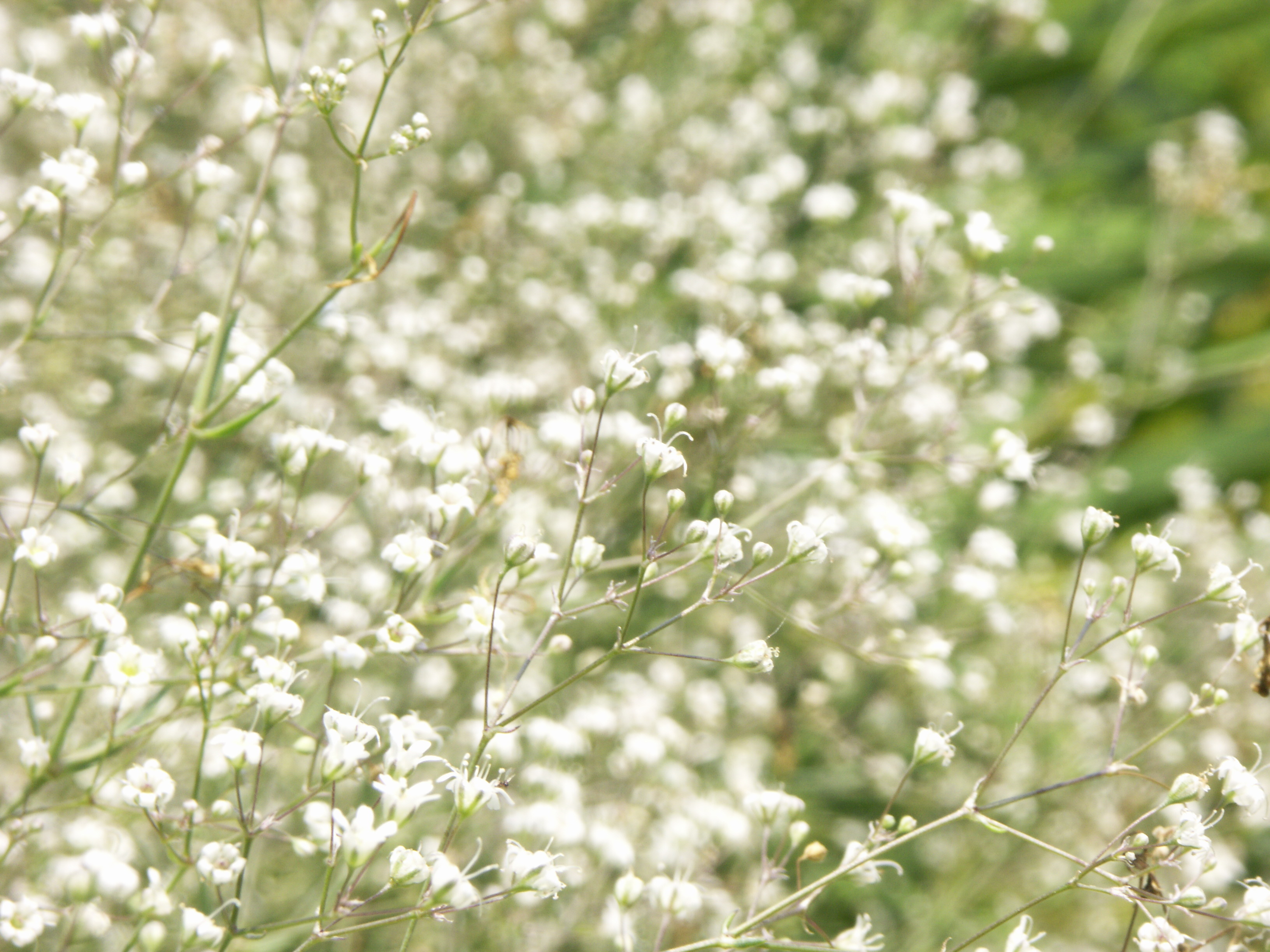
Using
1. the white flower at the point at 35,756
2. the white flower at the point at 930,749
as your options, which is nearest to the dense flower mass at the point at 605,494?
the white flower at the point at 35,756

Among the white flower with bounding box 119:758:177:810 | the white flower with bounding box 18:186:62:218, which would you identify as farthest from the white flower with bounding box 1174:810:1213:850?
the white flower with bounding box 18:186:62:218

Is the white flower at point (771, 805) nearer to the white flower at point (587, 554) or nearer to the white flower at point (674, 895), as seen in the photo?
the white flower at point (674, 895)

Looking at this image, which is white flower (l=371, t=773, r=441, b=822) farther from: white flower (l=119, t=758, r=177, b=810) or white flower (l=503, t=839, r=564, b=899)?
white flower (l=119, t=758, r=177, b=810)

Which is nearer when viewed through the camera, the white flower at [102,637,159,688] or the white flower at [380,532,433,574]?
the white flower at [102,637,159,688]

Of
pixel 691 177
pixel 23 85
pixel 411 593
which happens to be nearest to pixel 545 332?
pixel 691 177

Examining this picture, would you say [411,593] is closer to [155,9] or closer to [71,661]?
[71,661]

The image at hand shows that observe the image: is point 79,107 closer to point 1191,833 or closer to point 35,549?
point 35,549
